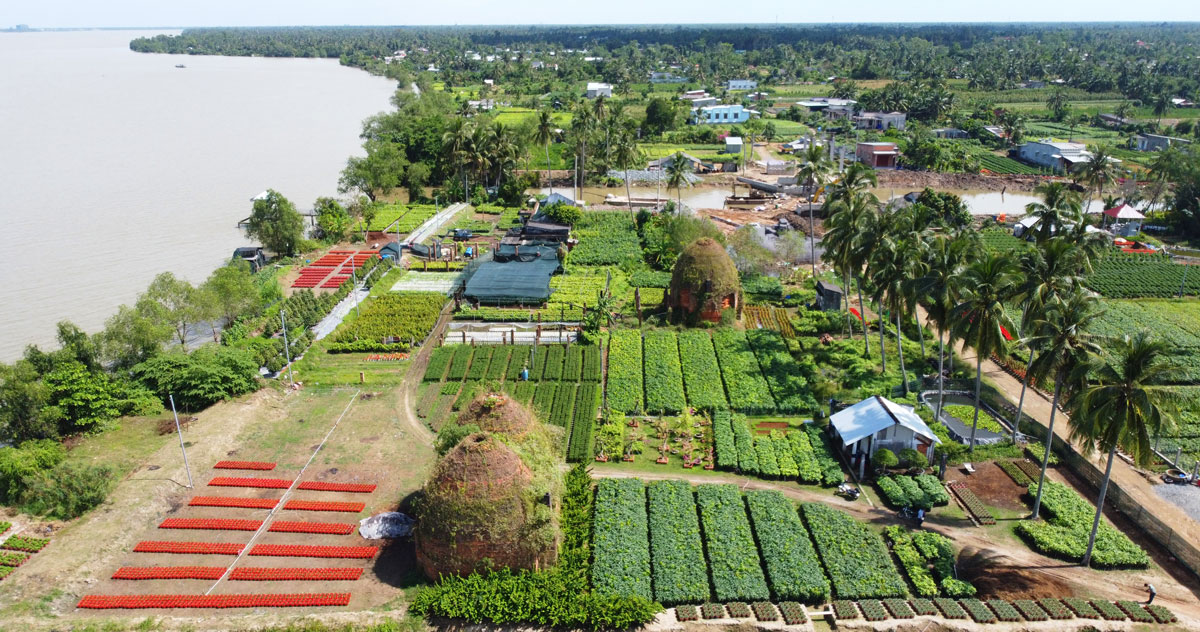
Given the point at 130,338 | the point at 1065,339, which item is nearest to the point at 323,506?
the point at 130,338

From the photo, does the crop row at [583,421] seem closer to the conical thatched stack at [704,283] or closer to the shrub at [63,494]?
the conical thatched stack at [704,283]

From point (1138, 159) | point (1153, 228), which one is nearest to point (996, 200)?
point (1153, 228)

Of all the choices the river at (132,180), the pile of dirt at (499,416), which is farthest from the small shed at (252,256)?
the pile of dirt at (499,416)

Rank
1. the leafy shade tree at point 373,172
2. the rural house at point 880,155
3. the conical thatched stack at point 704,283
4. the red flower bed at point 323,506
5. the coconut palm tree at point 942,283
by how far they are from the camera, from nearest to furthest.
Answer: the red flower bed at point 323,506 < the coconut palm tree at point 942,283 < the conical thatched stack at point 704,283 < the leafy shade tree at point 373,172 < the rural house at point 880,155

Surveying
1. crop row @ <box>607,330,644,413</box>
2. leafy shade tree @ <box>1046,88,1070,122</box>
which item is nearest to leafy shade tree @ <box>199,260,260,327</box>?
crop row @ <box>607,330,644,413</box>

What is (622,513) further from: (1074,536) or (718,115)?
(718,115)

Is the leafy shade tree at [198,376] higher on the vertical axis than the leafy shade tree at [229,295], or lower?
lower
